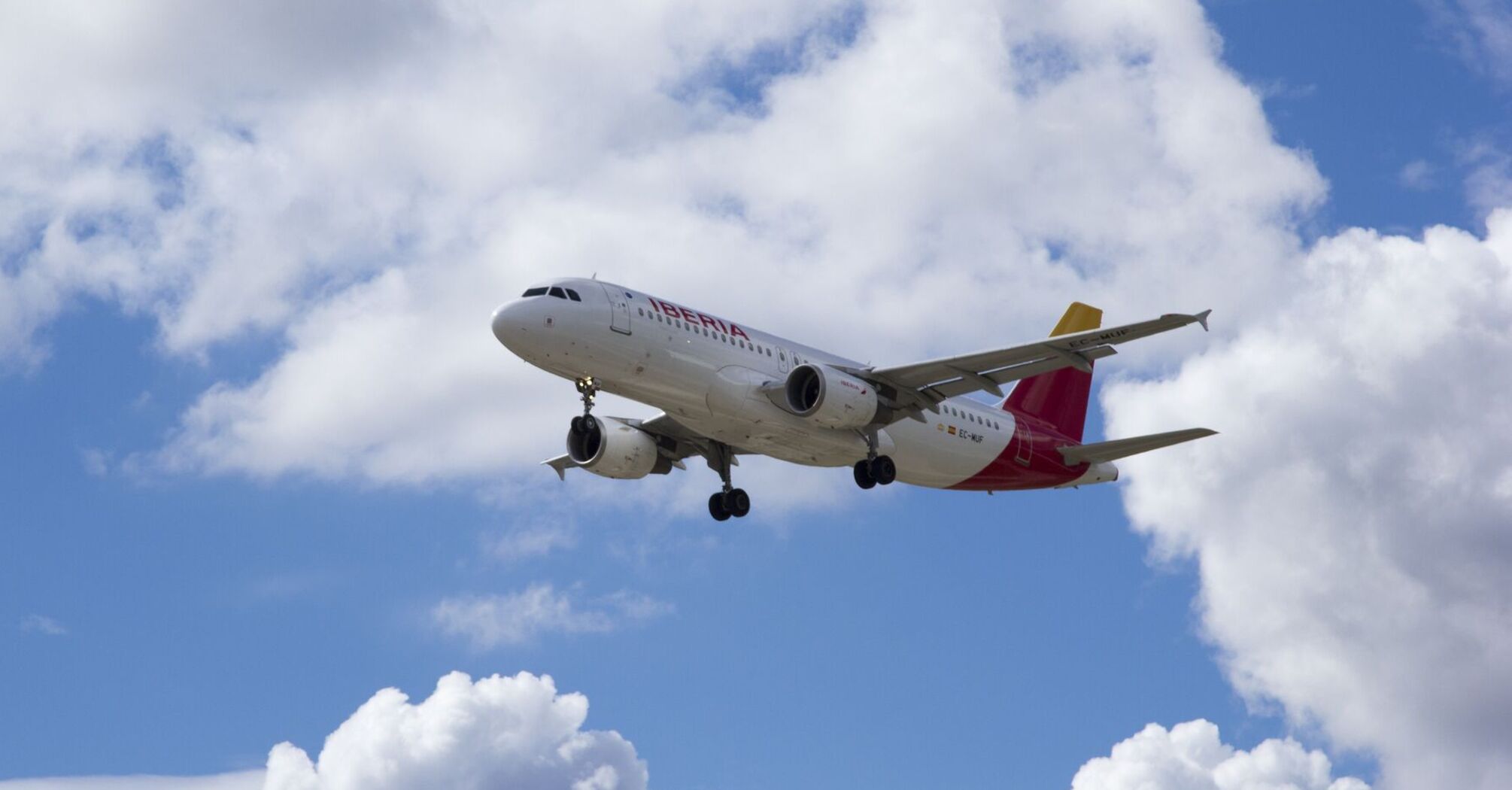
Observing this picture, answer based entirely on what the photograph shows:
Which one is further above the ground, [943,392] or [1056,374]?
[1056,374]

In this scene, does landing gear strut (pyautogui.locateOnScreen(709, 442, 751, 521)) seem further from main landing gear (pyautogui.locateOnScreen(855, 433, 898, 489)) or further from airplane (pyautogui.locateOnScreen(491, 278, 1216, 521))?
main landing gear (pyautogui.locateOnScreen(855, 433, 898, 489))

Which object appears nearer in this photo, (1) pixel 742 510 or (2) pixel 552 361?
(2) pixel 552 361

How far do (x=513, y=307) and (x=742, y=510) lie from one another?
1280 cm

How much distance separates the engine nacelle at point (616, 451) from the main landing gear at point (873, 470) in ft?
22.1

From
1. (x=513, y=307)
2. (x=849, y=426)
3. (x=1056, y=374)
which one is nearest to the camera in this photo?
(x=513, y=307)

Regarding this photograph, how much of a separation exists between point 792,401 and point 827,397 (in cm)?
102

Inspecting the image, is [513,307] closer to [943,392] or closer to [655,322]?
[655,322]

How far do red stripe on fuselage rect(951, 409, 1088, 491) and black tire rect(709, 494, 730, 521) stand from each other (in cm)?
669

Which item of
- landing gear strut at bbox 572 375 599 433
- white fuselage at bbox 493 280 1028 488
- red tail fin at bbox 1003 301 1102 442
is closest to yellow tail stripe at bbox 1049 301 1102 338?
red tail fin at bbox 1003 301 1102 442

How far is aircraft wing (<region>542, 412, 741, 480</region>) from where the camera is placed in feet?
171

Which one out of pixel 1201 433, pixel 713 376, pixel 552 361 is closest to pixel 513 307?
pixel 552 361

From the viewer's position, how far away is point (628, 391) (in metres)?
44.6

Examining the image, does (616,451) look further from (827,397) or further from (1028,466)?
(1028,466)

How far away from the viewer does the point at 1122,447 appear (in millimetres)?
51812
